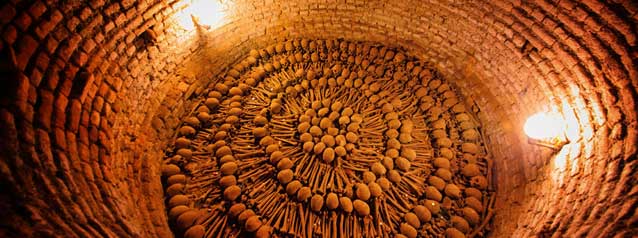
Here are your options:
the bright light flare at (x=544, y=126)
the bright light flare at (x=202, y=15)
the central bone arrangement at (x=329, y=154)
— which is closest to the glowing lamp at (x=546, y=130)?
the bright light flare at (x=544, y=126)

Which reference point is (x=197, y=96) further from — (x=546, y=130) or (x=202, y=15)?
(x=546, y=130)

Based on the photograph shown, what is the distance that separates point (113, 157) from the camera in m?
2.21

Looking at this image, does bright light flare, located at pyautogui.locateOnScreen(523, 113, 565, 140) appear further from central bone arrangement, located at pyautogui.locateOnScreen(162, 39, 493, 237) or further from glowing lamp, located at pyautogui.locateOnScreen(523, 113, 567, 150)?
central bone arrangement, located at pyautogui.locateOnScreen(162, 39, 493, 237)

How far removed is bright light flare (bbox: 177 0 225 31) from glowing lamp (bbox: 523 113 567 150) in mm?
3013

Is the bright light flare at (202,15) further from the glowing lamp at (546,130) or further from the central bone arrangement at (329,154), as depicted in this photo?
the glowing lamp at (546,130)

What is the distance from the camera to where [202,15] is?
3.06 meters

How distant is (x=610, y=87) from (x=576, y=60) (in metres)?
0.30

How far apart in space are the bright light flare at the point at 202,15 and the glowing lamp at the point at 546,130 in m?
3.01

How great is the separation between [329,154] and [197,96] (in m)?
1.54

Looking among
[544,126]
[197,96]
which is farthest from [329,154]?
[544,126]

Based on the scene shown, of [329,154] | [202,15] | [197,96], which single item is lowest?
[329,154]

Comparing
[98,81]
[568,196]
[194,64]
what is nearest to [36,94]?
[98,81]

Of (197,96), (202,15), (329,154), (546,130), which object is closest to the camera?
(546,130)

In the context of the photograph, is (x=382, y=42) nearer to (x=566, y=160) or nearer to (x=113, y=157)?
(x=566, y=160)
